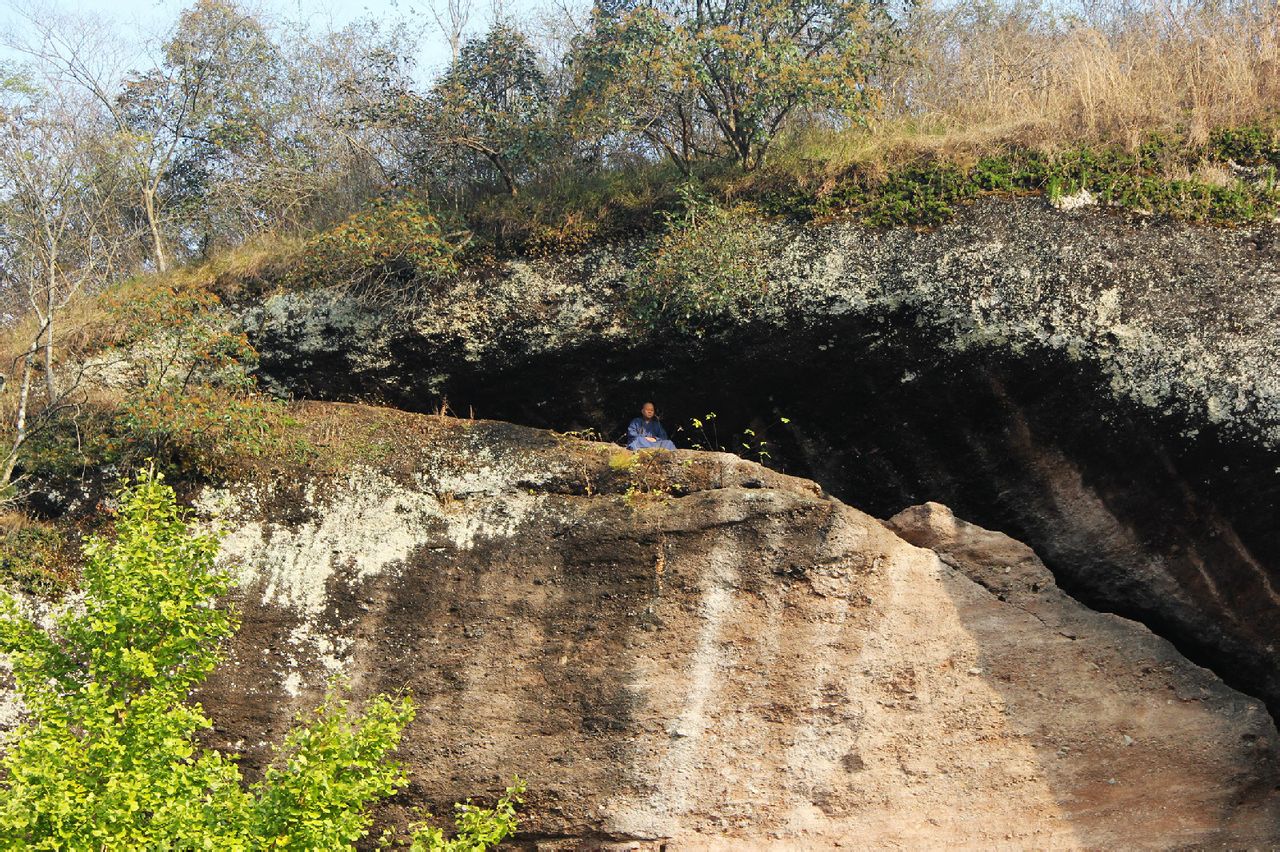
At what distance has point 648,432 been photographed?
47.4 feet

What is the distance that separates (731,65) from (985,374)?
490 cm

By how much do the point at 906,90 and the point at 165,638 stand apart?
12879 mm

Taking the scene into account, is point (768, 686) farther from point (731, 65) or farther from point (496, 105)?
point (496, 105)

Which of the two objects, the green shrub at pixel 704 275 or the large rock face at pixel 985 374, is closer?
the large rock face at pixel 985 374

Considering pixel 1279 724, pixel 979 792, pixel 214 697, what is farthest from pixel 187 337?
pixel 1279 724

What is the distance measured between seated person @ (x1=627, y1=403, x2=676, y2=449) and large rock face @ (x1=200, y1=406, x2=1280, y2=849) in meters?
1.59

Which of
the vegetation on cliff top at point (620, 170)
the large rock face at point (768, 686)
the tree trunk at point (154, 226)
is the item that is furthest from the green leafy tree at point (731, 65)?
the tree trunk at point (154, 226)

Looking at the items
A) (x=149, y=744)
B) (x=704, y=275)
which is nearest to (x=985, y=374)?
(x=704, y=275)

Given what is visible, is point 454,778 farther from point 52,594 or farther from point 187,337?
point 187,337

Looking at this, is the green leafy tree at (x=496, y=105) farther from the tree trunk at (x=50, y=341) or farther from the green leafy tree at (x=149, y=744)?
the green leafy tree at (x=149, y=744)

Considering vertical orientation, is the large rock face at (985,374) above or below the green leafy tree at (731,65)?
below

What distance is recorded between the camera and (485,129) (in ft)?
52.9

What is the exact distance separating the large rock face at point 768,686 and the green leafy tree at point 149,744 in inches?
62.1

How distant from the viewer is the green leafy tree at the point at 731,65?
1470 centimetres
